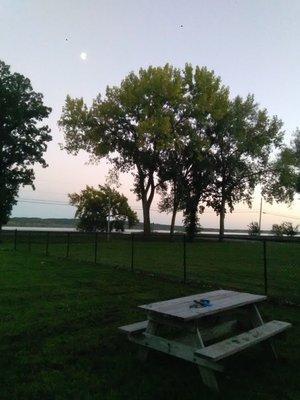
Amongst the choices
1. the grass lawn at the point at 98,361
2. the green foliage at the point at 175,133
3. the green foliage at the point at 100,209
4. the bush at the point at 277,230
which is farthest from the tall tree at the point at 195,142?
the grass lawn at the point at 98,361

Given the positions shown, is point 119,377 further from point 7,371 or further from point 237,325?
point 237,325

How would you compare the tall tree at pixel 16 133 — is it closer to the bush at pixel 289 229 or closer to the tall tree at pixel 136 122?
the tall tree at pixel 136 122

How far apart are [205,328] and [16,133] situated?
3886cm

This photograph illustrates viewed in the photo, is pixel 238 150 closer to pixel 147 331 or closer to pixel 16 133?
pixel 16 133

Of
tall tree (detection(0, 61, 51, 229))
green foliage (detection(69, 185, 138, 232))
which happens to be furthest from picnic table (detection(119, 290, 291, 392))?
green foliage (detection(69, 185, 138, 232))

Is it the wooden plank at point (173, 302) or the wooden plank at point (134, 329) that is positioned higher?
the wooden plank at point (173, 302)

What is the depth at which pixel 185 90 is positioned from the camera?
4588 centimetres

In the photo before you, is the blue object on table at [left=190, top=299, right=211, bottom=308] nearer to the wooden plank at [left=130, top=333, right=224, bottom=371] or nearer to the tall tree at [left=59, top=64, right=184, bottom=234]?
the wooden plank at [left=130, top=333, right=224, bottom=371]

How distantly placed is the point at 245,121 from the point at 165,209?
15698mm

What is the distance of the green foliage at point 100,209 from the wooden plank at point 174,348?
55.7 meters

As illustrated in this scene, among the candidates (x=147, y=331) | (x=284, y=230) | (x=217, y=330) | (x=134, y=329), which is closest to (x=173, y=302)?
(x=147, y=331)

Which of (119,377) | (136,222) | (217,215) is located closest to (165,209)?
(217,215)

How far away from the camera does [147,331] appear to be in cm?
535

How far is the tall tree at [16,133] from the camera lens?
39.0m
